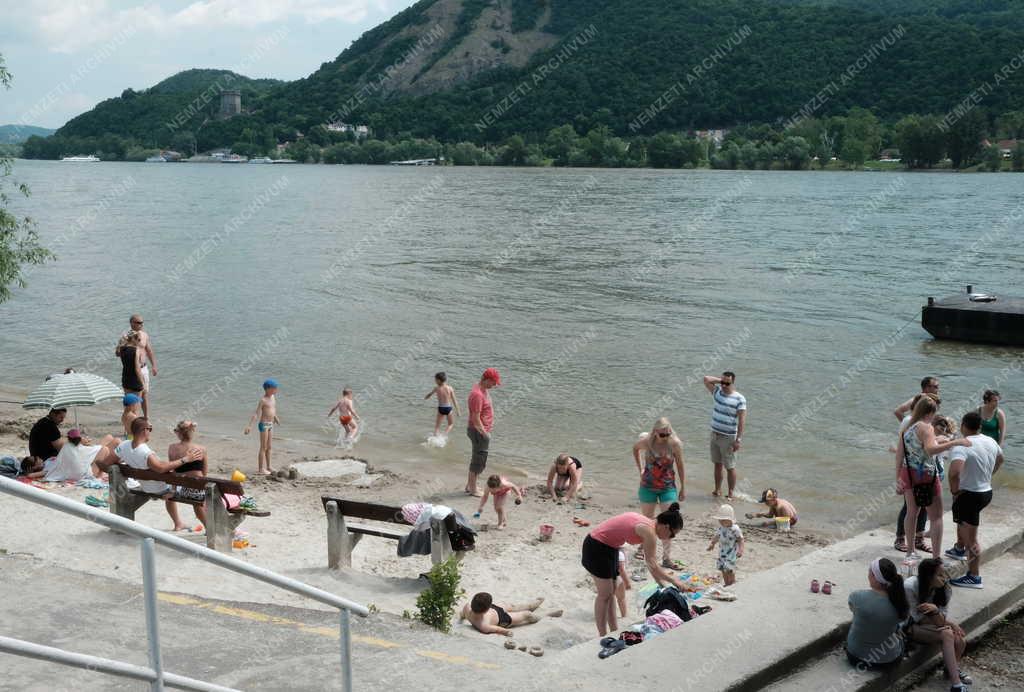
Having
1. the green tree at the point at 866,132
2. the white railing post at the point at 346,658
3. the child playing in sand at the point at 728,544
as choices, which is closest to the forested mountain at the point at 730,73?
the green tree at the point at 866,132

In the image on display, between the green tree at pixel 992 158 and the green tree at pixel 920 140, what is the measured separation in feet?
17.0

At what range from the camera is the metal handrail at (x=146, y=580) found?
10.6ft

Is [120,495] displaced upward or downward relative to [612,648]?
upward

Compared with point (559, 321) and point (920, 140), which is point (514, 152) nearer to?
point (920, 140)

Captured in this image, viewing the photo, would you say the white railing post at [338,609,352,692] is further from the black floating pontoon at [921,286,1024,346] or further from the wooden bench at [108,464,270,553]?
the black floating pontoon at [921,286,1024,346]

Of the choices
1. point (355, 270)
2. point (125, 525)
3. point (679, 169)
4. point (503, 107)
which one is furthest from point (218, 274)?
point (503, 107)

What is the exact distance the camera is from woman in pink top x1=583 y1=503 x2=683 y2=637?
25.8 ft

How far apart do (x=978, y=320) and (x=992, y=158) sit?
110583 millimetres

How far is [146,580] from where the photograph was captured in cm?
393

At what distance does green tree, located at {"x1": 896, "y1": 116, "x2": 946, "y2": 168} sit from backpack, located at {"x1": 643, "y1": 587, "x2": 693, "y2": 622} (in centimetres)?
12863

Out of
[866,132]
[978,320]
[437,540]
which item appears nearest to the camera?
[437,540]

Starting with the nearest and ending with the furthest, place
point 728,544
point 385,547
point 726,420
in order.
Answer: point 728,544
point 385,547
point 726,420

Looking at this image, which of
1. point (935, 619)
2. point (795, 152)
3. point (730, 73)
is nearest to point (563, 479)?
point (935, 619)

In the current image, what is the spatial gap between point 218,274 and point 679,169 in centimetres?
10946
